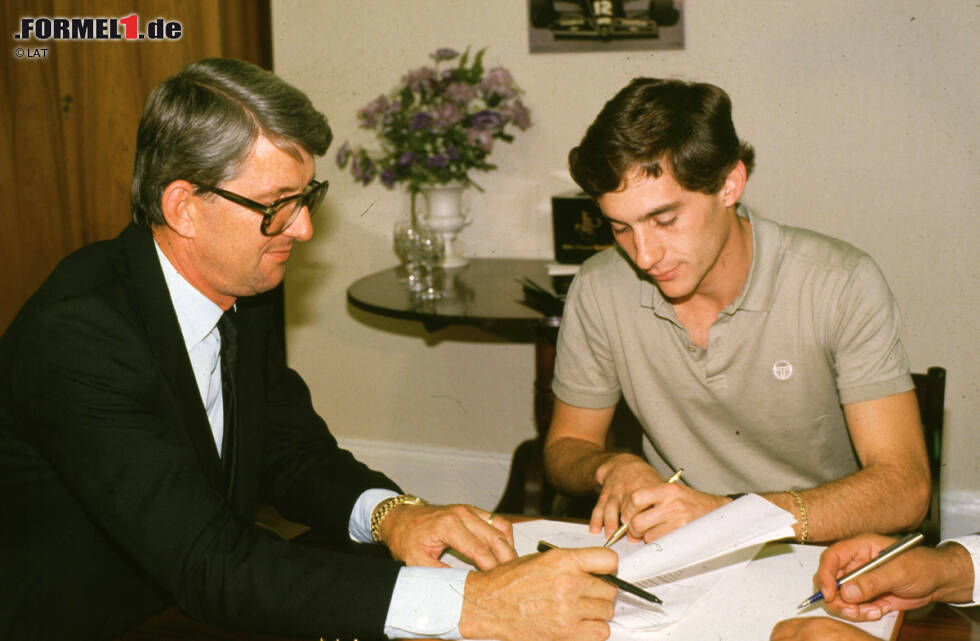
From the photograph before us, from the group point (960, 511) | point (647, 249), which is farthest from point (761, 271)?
point (960, 511)

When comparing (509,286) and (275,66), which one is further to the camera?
(275,66)

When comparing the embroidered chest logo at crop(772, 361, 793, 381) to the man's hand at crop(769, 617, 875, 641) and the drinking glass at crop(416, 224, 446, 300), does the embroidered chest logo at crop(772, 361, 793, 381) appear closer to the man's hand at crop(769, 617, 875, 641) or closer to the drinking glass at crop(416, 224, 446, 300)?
the man's hand at crop(769, 617, 875, 641)

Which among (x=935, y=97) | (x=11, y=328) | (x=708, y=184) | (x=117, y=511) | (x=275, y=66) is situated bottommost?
(x=117, y=511)

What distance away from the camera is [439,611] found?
127 centimetres

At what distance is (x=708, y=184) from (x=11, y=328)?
1311 mm

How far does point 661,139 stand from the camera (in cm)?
186

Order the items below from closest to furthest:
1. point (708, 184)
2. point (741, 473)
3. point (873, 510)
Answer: point (873, 510)
point (708, 184)
point (741, 473)

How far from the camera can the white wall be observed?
3.02 metres

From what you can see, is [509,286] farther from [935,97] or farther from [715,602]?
[715,602]

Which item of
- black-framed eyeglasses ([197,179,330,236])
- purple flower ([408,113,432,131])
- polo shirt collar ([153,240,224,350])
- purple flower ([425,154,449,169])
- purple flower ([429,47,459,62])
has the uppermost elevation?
purple flower ([429,47,459,62])

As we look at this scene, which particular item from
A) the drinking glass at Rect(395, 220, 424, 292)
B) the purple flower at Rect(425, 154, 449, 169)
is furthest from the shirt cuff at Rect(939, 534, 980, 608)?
the purple flower at Rect(425, 154, 449, 169)

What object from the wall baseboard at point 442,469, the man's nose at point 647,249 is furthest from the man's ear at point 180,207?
the wall baseboard at point 442,469

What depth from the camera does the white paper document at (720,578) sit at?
1271 millimetres

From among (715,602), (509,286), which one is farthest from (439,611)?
(509,286)
